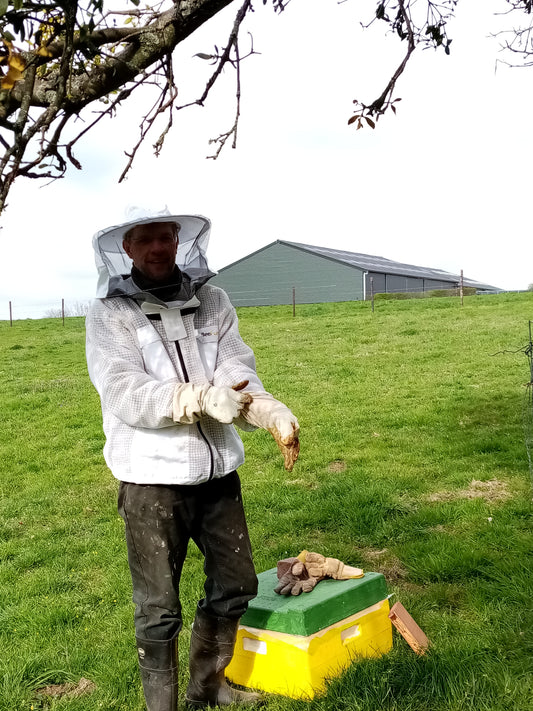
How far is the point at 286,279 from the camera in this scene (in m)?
45.5

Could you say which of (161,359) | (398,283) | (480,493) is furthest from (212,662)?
(398,283)

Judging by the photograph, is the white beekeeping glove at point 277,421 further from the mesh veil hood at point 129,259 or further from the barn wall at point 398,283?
the barn wall at point 398,283

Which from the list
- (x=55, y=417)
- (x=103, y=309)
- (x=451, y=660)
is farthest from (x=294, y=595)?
(x=55, y=417)

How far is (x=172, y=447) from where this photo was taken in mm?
3379

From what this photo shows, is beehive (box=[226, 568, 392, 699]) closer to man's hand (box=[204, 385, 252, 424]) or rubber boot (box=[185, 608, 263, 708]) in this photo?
rubber boot (box=[185, 608, 263, 708])

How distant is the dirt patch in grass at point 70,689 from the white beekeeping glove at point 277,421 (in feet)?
6.39

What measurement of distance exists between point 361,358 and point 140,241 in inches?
484

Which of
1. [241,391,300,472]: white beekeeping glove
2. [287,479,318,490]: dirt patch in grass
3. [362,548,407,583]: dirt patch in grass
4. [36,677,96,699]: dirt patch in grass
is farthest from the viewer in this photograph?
[287,479,318,490]: dirt patch in grass

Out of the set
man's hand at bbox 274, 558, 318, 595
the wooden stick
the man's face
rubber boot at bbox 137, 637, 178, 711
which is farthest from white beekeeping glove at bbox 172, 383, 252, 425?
the wooden stick

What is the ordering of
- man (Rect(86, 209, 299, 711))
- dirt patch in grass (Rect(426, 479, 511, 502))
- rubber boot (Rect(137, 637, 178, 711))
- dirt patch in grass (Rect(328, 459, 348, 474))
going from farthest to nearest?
dirt patch in grass (Rect(328, 459, 348, 474)), dirt patch in grass (Rect(426, 479, 511, 502)), rubber boot (Rect(137, 637, 178, 711)), man (Rect(86, 209, 299, 711))

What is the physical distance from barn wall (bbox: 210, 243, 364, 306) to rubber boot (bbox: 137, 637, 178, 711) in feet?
127

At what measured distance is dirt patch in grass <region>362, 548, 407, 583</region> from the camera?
5.26m

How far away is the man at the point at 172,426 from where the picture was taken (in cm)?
335

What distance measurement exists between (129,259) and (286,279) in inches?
1657
